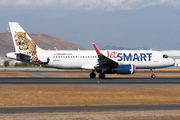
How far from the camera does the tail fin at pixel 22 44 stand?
44.9 meters

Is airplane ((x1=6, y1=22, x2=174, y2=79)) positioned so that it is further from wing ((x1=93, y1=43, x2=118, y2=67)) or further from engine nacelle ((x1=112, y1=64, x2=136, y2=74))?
engine nacelle ((x1=112, y1=64, x2=136, y2=74))

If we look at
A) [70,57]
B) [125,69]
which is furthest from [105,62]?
[70,57]

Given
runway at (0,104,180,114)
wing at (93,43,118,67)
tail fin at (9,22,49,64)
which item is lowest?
runway at (0,104,180,114)

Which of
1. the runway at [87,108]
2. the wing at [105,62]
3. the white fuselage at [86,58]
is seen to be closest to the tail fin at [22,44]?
the white fuselage at [86,58]

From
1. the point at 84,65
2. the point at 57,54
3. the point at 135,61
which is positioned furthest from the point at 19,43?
the point at 135,61

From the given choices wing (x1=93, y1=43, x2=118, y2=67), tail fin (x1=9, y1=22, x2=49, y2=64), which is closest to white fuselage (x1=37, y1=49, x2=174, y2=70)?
tail fin (x1=9, y1=22, x2=49, y2=64)

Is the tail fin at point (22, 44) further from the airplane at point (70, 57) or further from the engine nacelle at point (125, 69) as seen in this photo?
the engine nacelle at point (125, 69)

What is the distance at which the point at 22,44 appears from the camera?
4569 cm

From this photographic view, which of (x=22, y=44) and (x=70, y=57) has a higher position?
(x=22, y=44)

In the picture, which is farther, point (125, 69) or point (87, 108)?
point (125, 69)

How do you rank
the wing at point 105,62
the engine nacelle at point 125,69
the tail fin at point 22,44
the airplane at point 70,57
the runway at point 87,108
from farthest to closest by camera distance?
the tail fin at point 22,44 < the airplane at point 70,57 < the wing at point 105,62 < the engine nacelle at point 125,69 < the runway at point 87,108

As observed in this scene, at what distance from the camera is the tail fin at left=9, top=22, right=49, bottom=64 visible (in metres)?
44.9

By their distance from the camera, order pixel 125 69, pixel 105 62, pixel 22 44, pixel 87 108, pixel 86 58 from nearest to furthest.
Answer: pixel 87 108 < pixel 125 69 < pixel 105 62 < pixel 86 58 < pixel 22 44

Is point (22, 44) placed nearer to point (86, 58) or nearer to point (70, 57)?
point (70, 57)
